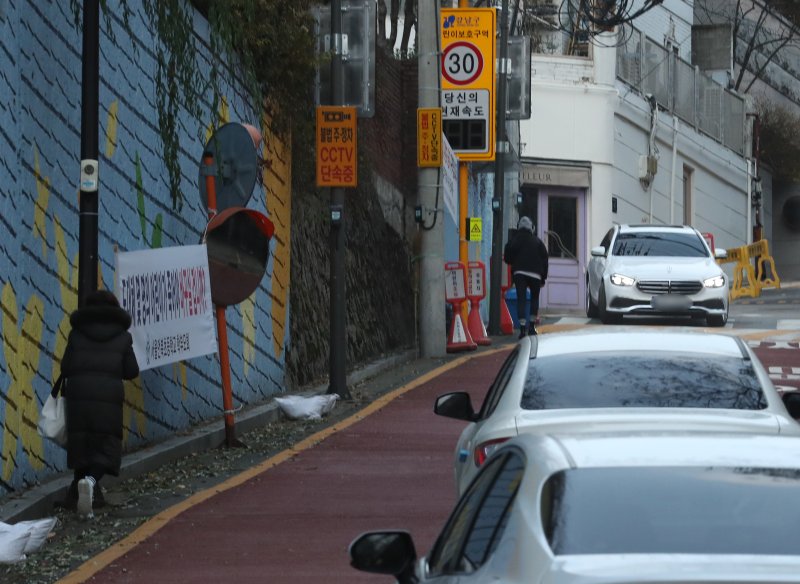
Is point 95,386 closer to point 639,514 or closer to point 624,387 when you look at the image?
point 624,387

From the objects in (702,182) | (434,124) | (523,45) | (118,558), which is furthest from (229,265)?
(702,182)

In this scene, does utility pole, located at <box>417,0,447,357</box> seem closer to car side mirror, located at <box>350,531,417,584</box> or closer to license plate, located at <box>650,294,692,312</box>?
license plate, located at <box>650,294,692,312</box>

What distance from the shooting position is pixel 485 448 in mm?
7367

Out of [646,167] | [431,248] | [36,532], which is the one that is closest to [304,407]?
[36,532]

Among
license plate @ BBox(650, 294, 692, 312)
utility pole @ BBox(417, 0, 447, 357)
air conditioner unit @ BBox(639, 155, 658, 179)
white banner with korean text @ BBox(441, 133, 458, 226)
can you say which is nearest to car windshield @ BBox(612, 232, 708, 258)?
license plate @ BBox(650, 294, 692, 312)

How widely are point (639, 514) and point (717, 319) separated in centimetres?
2277

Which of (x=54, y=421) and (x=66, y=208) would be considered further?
(x=66, y=208)

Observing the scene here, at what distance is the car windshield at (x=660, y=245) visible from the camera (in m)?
27.4

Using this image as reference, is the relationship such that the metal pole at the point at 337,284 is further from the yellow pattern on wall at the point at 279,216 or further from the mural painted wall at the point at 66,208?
the mural painted wall at the point at 66,208

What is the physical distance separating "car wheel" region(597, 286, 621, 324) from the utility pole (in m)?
3.81

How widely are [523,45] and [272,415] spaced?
1646 cm

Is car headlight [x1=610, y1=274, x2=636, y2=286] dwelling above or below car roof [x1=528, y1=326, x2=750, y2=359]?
below

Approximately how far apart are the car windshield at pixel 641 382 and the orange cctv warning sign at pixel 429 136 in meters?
14.9

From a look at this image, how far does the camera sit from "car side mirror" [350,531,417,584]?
16.4 feet
